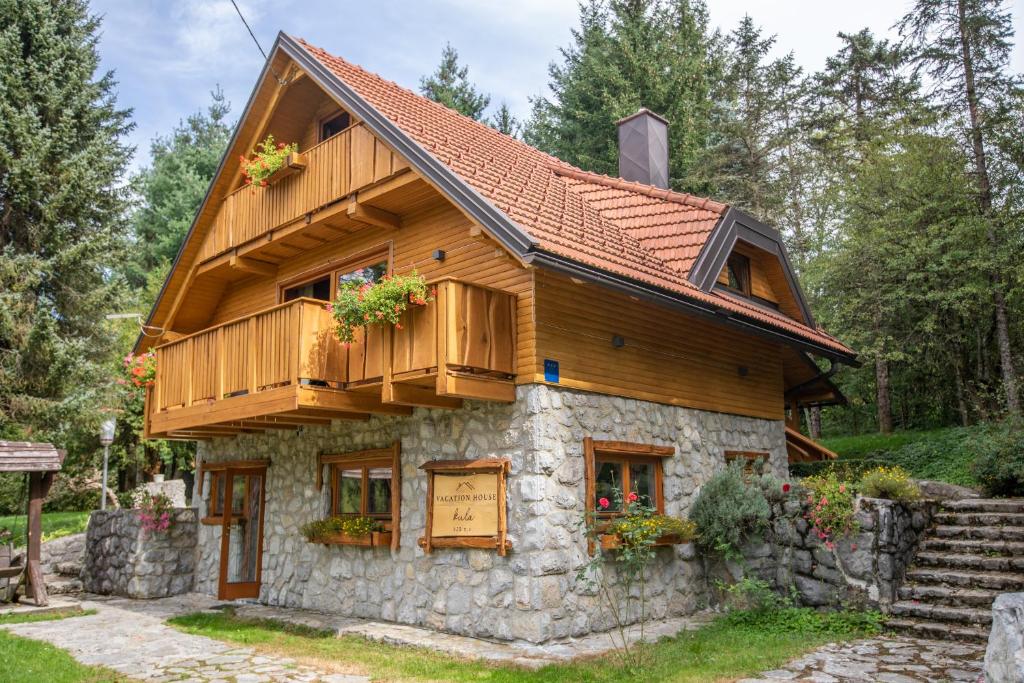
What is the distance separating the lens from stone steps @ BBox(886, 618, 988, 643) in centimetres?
848

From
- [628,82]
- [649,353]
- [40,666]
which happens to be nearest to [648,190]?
[649,353]

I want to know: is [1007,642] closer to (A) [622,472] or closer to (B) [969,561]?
(B) [969,561]

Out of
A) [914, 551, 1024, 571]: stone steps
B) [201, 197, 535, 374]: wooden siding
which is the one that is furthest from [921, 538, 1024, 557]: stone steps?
[201, 197, 535, 374]: wooden siding

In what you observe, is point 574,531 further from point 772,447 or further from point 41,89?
point 41,89

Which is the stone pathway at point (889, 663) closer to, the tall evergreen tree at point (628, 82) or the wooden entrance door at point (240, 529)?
the wooden entrance door at point (240, 529)

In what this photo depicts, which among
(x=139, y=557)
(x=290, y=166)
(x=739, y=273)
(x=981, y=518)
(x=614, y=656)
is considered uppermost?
(x=290, y=166)

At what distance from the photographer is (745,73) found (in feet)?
95.1

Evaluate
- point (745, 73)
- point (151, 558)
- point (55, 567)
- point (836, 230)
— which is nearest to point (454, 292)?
point (151, 558)

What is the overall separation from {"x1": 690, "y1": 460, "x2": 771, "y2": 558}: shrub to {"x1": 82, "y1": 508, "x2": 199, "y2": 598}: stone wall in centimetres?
910

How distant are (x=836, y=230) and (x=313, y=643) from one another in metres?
18.9

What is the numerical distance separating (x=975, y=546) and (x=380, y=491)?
7783 millimetres

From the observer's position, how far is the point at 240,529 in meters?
13.8

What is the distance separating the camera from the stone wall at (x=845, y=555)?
9.58 metres

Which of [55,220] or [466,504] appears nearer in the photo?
[466,504]
